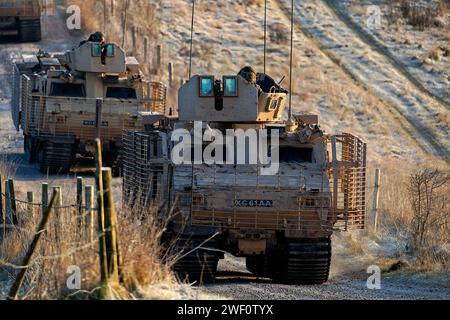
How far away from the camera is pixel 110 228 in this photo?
12.8 meters

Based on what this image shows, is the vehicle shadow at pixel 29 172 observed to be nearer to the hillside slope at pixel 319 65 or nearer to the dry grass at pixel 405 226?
the dry grass at pixel 405 226

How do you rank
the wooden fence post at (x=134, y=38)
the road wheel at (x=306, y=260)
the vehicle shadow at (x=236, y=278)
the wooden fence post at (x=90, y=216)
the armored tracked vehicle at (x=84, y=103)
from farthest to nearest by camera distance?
the wooden fence post at (x=134, y=38)
the armored tracked vehicle at (x=84, y=103)
the vehicle shadow at (x=236, y=278)
the road wheel at (x=306, y=260)
the wooden fence post at (x=90, y=216)

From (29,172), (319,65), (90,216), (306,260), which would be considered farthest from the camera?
(319,65)

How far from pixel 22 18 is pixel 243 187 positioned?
26.3 metres

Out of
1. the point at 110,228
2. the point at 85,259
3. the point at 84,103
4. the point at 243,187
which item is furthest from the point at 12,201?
the point at 84,103

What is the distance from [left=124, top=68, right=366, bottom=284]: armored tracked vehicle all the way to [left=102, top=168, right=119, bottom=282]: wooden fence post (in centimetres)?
402

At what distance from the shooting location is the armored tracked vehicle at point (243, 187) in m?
18.4

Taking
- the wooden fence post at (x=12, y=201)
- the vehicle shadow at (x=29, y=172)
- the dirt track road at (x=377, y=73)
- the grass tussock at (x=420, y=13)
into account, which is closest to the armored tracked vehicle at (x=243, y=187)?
the wooden fence post at (x=12, y=201)

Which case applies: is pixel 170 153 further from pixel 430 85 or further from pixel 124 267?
pixel 430 85

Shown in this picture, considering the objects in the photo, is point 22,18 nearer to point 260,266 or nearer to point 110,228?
point 260,266

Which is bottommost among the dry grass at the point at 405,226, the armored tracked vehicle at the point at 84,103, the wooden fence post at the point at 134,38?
the dry grass at the point at 405,226

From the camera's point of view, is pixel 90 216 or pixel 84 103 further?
pixel 84 103

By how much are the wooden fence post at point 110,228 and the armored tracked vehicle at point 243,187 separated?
13.2ft
